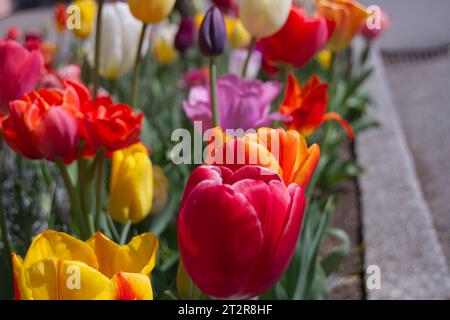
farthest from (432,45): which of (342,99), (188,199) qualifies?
(188,199)

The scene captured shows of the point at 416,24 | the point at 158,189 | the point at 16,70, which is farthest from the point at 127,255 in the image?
the point at 416,24

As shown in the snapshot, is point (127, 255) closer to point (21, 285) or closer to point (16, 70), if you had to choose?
point (21, 285)

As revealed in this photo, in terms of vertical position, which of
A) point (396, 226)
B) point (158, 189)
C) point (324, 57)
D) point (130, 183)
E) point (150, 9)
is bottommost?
point (396, 226)

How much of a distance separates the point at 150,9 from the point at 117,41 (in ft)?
1.35

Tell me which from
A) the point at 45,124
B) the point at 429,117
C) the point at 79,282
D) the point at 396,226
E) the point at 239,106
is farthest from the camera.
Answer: the point at 429,117

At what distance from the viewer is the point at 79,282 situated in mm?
551

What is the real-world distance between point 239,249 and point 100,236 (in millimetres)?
144

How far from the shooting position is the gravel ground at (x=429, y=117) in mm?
2412

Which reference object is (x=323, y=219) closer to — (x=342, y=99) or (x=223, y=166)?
(x=223, y=166)

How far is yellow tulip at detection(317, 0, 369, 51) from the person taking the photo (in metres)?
1.16

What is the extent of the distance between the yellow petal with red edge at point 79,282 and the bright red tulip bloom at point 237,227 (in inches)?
3.3

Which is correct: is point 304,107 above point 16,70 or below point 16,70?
below

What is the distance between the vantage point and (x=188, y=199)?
0.58 meters

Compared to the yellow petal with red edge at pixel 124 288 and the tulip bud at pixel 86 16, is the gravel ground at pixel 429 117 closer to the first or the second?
the tulip bud at pixel 86 16
